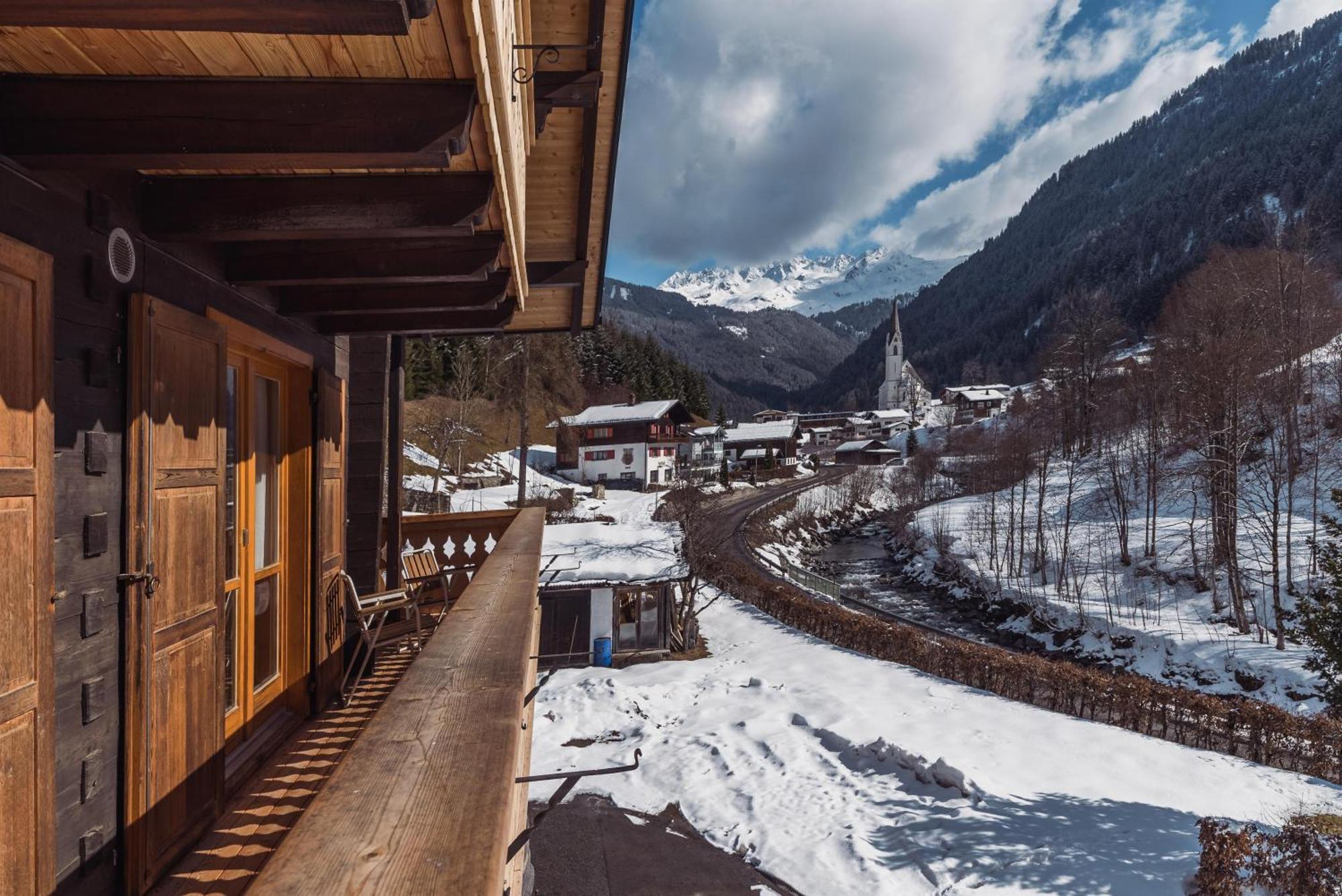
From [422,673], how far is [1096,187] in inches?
6353

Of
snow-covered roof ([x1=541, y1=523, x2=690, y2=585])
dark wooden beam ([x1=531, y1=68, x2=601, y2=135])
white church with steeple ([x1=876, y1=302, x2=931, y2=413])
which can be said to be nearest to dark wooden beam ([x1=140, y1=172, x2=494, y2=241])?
dark wooden beam ([x1=531, y1=68, x2=601, y2=135])

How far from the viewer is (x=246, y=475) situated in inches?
144

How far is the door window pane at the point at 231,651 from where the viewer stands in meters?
3.47

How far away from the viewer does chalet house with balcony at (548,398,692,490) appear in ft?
139

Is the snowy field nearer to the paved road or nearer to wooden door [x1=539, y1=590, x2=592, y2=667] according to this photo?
wooden door [x1=539, y1=590, x2=592, y2=667]

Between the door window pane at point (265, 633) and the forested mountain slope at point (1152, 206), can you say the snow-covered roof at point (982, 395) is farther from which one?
the door window pane at point (265, 633)

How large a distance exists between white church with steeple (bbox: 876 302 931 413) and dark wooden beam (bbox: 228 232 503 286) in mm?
100439

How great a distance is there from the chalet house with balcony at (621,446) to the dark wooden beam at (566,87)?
38305 mm

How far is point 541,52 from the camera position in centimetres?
273

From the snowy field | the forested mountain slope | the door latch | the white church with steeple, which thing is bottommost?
the snowy field

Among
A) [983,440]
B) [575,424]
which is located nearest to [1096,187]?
[983,440]

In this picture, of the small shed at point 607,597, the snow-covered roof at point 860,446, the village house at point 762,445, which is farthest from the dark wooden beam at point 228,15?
the snow-covered roof at point 860,446

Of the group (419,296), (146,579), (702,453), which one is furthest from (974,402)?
(146,579)

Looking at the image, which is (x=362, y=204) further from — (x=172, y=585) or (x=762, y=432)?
(x=762, y=432)
